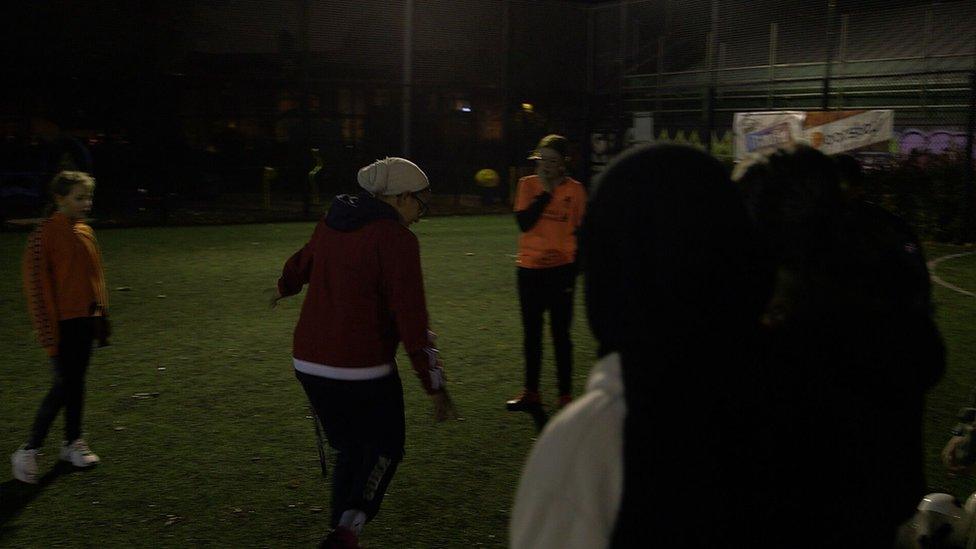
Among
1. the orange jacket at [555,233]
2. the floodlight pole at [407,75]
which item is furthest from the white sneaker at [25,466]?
the floodlight pole at [407,75]

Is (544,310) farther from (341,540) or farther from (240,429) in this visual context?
(341,540)

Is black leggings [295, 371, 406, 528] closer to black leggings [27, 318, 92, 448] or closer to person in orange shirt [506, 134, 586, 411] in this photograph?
black leggings [27, 318, 92, 448]

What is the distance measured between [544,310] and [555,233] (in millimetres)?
565

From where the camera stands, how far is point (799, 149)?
5.77 ft

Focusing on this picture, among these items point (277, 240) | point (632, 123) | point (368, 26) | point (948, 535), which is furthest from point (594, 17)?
point (948, 535)

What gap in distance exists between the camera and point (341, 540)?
12.6 ft

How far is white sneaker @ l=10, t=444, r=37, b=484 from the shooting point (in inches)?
206

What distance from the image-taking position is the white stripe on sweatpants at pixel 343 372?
3.85 m

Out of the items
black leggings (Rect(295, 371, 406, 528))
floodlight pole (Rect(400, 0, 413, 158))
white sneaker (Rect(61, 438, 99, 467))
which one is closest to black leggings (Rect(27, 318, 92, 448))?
white sneaker (Rect(61, 438, 99, 467))

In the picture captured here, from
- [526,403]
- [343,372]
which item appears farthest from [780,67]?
[343,372]

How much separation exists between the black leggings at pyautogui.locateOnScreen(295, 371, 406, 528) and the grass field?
608 millimetres

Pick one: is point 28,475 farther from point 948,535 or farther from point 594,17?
point 594,17

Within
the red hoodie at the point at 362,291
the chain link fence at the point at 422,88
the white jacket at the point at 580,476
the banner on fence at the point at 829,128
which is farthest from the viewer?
the chain link fence at the point at 422,88

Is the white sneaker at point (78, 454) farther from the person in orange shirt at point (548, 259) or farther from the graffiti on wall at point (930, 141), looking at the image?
the graffiti on wall at point (930, 141)
